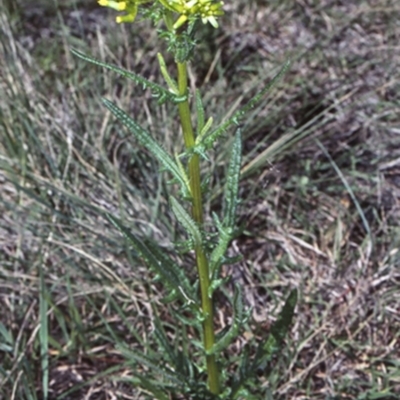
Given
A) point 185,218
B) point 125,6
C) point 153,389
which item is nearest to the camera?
point 125,6

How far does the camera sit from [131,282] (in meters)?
2.69

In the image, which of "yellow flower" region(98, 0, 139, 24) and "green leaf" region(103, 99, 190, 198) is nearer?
"yellow flower" region(98, 0, 139, 24)

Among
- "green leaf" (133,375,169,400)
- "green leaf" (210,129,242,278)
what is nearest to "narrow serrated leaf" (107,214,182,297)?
"green leaf" (210,129,242,278)

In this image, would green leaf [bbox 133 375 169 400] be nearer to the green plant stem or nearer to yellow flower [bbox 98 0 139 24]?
the green plant stem

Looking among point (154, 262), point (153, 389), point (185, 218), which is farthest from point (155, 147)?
point (153, 389)

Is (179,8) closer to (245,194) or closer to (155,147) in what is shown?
(155,147)

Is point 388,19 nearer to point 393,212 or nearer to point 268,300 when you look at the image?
point 393,212

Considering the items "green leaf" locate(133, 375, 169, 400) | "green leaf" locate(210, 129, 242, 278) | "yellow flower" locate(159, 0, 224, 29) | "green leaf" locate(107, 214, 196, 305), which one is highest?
"yellow flower" locate(159, 0, 224, 29)

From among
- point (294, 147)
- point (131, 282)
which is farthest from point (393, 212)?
point (131, 282)

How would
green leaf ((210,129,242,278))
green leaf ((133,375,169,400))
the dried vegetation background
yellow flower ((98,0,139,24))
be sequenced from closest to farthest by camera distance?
yellow flower ((98,0,139,24)), green leaf ((210,129,242,278)), green leaf ((133,375,169,400)), the dried vegetation background

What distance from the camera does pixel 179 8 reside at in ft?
5.11

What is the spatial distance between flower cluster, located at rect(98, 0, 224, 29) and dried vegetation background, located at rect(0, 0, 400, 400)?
1143 millimetres

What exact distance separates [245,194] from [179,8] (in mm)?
1498

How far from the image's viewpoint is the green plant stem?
5.66ft
